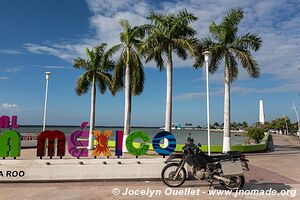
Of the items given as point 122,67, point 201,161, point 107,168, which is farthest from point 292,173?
point 122,67

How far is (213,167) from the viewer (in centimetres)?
995

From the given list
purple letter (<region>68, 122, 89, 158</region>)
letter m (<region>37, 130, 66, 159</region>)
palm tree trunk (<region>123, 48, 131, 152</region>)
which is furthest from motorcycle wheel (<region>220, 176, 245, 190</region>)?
palm tree trunk (<region>123, 48, 131, 152</region>)

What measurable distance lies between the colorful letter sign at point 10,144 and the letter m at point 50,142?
2.47 ft

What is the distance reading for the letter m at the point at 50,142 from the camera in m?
11.5

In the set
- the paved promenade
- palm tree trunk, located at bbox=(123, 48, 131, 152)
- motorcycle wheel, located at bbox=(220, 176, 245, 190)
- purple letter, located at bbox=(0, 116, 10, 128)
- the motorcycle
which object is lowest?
the paved promenade

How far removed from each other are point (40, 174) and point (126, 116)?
563 inches

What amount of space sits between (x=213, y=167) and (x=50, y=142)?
6049mm

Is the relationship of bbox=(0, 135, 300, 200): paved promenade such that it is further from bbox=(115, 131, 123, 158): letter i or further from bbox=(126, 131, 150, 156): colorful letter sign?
bbox=(115, 131, 123, 158): letter i

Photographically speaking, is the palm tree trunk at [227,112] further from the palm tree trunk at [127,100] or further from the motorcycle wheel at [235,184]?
the motorcycle wheel at [235,184]

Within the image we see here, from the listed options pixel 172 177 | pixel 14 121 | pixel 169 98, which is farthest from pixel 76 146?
pixel 169 98

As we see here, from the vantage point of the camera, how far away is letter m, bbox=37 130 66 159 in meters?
11.5

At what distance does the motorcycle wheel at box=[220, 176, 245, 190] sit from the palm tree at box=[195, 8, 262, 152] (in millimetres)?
13482

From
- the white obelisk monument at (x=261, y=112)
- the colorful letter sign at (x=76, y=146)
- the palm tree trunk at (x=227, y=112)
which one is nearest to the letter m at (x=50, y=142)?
the colorful letter sign at (x=76, y=146)

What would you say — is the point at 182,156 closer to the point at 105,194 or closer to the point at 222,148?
the point at 105,194
